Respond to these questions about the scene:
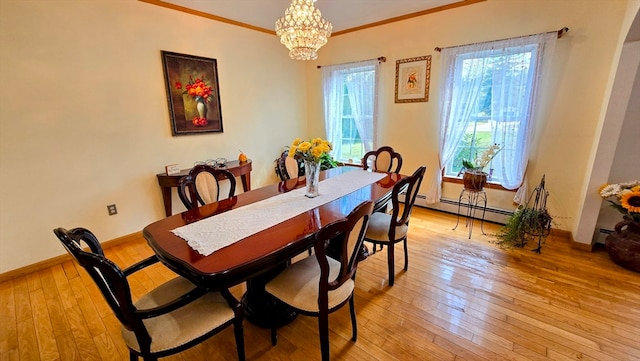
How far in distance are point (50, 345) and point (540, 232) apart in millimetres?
4165

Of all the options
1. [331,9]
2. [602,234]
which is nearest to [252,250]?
[602,234]

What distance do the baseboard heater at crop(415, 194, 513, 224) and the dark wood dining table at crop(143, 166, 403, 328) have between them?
6.11 feet

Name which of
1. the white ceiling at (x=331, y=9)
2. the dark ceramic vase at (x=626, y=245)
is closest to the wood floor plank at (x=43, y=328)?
the white ceiling at (x=331, y=9)

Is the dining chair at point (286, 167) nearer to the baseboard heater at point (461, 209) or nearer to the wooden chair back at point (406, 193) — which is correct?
the wooden chair back at point (406, 193)

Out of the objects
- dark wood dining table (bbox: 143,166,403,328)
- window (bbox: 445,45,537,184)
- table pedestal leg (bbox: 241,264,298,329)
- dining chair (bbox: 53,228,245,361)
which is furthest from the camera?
window (bbox: 445,45,537,184)

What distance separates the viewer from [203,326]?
1305 millimetres

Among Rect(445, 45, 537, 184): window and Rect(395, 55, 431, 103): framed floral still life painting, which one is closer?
Rect(445, 45, 537, 184): window

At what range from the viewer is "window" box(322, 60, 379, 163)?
4051mm

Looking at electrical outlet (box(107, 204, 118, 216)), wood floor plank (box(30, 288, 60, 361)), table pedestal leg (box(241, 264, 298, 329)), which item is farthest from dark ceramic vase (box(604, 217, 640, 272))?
electrical outlet (box(107, 204, 118, 216))

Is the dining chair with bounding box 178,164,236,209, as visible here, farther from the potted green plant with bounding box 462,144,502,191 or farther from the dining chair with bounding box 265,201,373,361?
the potted green plant with bounding box 462,144,502,191

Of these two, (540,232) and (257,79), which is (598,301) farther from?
(257,79)

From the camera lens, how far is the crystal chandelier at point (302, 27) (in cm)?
218

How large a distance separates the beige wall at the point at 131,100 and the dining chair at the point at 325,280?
8.05 ft

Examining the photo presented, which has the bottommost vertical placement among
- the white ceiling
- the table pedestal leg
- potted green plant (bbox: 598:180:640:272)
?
the table pedestal leg
